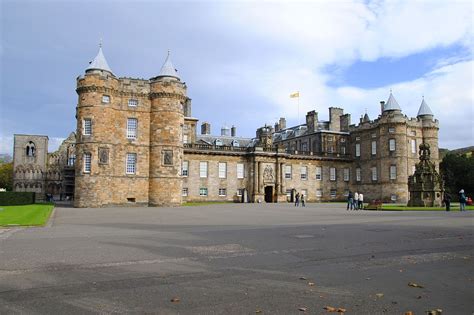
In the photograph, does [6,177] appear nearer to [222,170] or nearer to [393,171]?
[222,170]

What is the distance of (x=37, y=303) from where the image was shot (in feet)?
19.8

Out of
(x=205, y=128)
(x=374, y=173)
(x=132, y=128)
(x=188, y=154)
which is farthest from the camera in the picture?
(x=205, y=128)

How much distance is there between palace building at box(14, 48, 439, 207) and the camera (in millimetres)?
41188

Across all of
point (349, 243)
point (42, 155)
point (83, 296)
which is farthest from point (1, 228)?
point (42, 155)

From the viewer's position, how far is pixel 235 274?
8.12 metres

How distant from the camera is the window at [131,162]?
1691 inches

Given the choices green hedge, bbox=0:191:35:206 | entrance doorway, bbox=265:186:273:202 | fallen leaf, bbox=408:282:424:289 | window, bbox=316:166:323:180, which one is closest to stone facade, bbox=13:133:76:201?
green hedge, bbox=0:191:35:206

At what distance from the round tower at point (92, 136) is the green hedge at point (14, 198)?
7.24 metres

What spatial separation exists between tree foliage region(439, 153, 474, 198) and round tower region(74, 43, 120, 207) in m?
50.2

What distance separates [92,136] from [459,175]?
184 ft

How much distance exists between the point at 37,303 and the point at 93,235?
877cm

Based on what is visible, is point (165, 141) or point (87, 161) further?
point (165, 141)

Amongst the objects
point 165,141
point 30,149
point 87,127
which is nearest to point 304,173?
point 165,141

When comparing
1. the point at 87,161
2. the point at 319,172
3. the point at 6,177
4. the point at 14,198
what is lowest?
the point at 14,198
